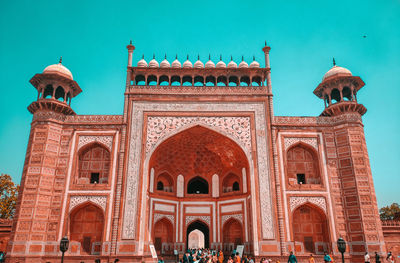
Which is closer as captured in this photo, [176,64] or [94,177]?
[94,177]

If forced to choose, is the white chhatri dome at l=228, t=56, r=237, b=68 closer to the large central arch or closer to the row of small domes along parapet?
the row of small domes along parapet

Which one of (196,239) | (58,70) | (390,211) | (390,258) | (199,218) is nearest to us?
(390,258)

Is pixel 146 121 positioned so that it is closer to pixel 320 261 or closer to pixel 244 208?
pixel 244 208

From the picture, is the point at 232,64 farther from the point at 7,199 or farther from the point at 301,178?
the point at 7,199

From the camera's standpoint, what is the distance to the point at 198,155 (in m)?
18.1

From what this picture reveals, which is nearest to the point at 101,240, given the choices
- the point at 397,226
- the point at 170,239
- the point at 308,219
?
the point at 170,239

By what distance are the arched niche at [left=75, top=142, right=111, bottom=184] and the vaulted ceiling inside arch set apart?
2.41 meters

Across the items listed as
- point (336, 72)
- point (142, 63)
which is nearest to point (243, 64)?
point (336, 72)

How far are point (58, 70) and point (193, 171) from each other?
9398mm

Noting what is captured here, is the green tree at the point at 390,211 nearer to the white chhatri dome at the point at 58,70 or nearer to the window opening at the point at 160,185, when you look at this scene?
the window opening at the point at 160,185

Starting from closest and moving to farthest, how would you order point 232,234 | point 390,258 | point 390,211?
point 390,258
point 232,234
point 390,211

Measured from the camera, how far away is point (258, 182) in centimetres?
1509

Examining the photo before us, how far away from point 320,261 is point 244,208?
4338 mm

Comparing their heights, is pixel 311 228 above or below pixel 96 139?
below
